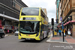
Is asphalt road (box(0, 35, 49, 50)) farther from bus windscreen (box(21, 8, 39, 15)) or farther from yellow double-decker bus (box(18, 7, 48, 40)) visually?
bus windscreen (box(21, 8, 39, 15))

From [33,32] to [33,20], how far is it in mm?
1390

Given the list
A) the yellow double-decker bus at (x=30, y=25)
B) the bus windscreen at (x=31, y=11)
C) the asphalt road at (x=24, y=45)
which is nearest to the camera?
the asphalt road at (x=24, y=45)

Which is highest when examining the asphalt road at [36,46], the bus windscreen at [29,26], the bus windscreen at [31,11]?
the bus windscreen at [31,11]

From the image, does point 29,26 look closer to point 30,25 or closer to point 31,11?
point 30,25

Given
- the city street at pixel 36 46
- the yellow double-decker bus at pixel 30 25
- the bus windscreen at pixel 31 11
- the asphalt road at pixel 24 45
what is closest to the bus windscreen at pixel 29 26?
the yellow double-decker bus at pixel 30 25

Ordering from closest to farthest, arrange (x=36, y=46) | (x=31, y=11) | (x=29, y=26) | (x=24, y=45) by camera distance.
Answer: (x=36, y=46), (x=24, y=45), (x=29, y=26), (x=31, y=11)

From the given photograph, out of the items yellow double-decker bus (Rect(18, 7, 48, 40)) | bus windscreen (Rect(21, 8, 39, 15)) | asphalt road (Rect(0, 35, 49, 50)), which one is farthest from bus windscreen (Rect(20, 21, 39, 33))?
asphalt road (Rect(0, 35, 49, 50))

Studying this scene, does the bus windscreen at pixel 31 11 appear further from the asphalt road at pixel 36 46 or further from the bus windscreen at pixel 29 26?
the asphalt road at pixel 36 46

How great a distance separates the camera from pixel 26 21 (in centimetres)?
1393

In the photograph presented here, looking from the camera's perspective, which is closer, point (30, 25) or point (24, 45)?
point (24, 45)

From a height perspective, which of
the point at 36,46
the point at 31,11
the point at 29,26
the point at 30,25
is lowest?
the point at 36,46

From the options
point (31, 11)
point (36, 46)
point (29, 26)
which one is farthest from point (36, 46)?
point (31, 11)

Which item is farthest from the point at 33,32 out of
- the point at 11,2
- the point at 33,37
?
the point at 11,2

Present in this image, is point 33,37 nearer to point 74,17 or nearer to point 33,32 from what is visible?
point 33,32
